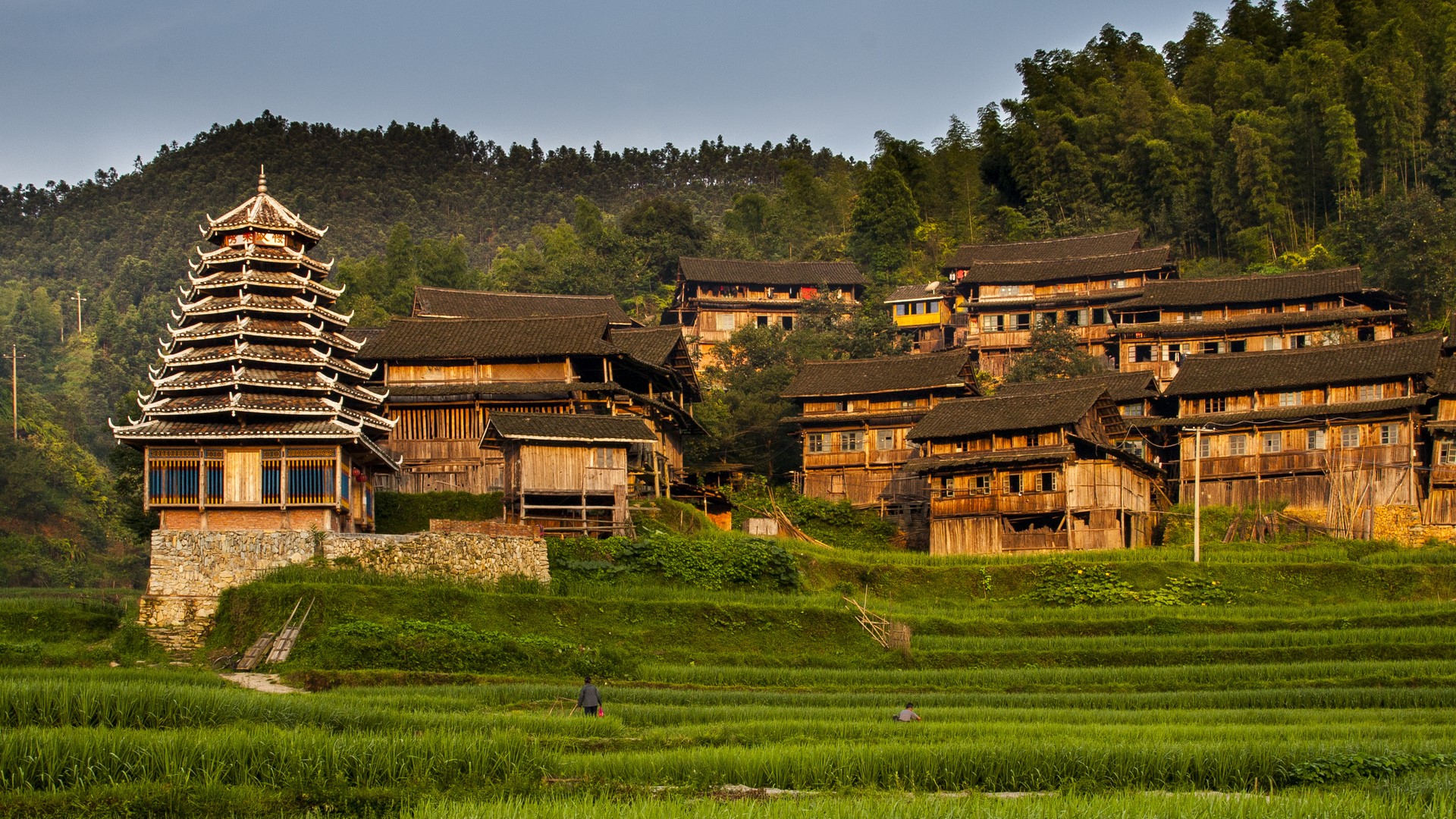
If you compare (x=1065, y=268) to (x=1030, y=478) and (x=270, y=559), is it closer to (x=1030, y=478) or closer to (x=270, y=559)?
(x=1030, y=478)

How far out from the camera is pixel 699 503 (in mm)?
58625

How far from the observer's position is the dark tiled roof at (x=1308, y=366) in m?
55.0

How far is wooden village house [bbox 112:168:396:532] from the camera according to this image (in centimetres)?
4203

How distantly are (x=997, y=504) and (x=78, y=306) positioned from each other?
88.6 meters

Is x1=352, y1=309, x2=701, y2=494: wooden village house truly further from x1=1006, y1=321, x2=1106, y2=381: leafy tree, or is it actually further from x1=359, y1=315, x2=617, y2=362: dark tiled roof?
x1=1006, y1=321, x2=1106, y2=381: leafy tree

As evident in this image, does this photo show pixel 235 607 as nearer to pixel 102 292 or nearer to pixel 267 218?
pixel 267 218

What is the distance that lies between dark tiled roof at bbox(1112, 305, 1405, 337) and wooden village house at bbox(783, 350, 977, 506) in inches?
437

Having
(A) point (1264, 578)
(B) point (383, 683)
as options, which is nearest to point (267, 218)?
(B) point (383, 683)

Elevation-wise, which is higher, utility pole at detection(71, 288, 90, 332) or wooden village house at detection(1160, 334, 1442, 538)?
utility pole at detection(71, 288, 90, 332)

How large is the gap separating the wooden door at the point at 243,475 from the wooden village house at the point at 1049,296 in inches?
1708

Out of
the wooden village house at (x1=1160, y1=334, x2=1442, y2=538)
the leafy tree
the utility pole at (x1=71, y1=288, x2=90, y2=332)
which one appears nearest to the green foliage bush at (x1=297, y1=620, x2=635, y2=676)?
the wooden village house at (x1=1160, y1=334, x2=1442, y2=538)

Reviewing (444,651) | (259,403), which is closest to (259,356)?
(259,403)

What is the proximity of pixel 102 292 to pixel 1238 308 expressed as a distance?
304 feet

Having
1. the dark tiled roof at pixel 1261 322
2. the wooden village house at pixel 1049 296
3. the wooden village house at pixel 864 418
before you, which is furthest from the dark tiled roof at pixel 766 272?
the wooden village house at pixel 864 418
